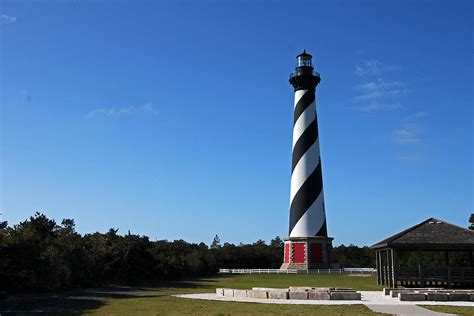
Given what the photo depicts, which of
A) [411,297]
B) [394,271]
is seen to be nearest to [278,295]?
[411,297]

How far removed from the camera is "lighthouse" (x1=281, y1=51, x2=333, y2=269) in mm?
A: 48469

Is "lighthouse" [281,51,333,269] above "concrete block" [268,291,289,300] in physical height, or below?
above

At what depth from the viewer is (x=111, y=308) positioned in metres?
19.1

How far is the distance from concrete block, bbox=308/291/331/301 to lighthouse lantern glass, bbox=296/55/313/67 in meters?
34.1

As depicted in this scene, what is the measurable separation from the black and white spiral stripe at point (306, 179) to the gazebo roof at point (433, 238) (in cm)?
1713

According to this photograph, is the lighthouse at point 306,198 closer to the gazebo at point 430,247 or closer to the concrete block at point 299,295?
the gazebo at point 430,247

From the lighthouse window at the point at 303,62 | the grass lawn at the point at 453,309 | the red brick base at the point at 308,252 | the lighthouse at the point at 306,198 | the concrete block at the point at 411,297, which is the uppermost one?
the lighthouse window at the point at 303,62

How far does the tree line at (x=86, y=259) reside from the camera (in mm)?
27219

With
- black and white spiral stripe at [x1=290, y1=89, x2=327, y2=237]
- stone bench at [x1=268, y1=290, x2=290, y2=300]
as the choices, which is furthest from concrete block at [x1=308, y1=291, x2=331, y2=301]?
black and white spiral stripe at [x1=290, y1=89, x2=327, y2=237]

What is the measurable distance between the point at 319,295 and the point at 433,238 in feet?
36.2

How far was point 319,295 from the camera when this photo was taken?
2153 cm

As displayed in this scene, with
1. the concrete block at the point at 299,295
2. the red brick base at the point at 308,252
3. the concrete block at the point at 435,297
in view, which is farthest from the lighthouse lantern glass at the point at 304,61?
the concrete block at the point at 435,297

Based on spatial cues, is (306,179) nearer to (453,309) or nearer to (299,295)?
(299,295)

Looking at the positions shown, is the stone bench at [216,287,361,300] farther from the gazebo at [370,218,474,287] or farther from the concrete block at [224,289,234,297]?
the gazebo at [370,218,474,287]
